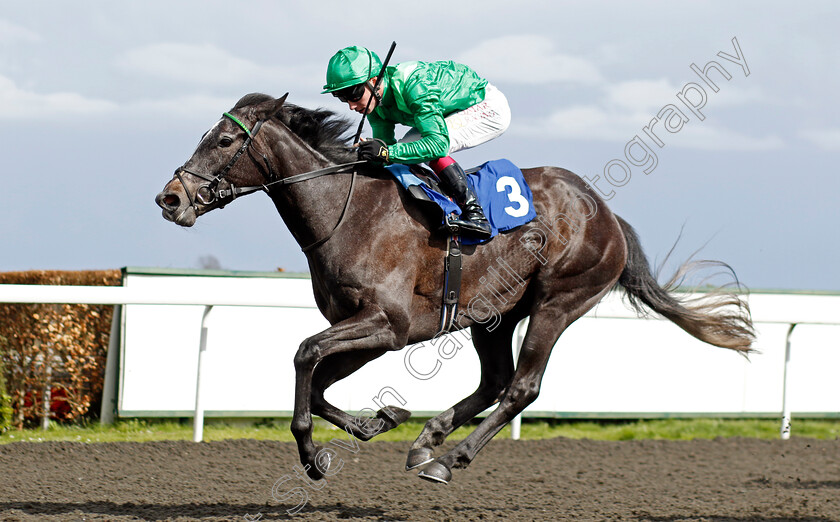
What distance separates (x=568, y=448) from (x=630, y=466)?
0.55m

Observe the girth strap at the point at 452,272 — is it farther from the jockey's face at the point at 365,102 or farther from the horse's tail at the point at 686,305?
the horse's tail at the point at 686,305

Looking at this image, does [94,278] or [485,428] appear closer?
[485,428]

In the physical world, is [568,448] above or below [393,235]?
below

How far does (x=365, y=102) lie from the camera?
3.85 meters

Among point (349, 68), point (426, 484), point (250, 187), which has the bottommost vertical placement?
point (426, 484)

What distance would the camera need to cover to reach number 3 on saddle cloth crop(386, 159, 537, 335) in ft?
12.8

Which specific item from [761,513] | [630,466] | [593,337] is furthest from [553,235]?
[593,337]

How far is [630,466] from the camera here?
5621mm

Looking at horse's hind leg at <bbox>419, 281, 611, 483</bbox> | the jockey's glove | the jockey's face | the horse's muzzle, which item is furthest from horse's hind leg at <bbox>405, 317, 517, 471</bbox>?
the horse's muzzle

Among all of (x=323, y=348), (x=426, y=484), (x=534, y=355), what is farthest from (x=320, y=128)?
(x=426, y=484)

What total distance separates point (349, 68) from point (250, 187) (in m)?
0.63

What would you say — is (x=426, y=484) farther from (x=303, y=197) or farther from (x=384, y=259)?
(x=303, y=197)

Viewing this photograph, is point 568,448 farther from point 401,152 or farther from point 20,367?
point 20,367

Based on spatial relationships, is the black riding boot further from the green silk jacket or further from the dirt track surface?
the dirt track surface
